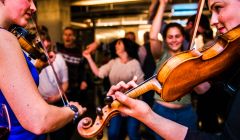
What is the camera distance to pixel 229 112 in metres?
1.17

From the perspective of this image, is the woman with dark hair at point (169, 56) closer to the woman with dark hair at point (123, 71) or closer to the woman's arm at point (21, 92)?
the woman with dark hair at point (123, 71)

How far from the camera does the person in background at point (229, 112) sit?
1138mm

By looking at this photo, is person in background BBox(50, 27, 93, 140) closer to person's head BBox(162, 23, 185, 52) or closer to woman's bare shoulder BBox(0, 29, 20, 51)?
person's head BBox(162, 23, 185, 52)

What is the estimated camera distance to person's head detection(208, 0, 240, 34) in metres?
1.28

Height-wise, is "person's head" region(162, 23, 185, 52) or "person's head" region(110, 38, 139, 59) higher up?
"person's head" region(162, 23, 185, 52)

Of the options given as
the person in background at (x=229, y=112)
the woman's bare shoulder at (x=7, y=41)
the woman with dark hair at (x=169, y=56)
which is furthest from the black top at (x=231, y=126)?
the woman with dark hair at (x=169, y=56)

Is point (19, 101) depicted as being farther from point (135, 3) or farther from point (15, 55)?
point (135, 3)

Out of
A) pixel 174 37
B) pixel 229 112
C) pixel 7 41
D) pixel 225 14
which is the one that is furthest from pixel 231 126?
pixel 174 37

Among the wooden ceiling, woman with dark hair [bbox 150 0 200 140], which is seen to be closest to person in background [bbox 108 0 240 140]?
woman with dark hair [bbox 150 0 200 140]

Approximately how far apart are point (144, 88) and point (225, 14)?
1.38ft

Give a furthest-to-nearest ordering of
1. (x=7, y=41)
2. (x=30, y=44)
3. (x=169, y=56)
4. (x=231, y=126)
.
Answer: (x=169, y=56) → (x=30, y=44) → (x=7, y=41) → (x=231, y=126)

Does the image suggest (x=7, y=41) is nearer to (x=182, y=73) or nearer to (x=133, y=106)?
(x=133, y=106)

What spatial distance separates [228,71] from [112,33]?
883 cm

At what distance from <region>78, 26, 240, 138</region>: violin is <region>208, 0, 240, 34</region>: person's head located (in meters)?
0.03
